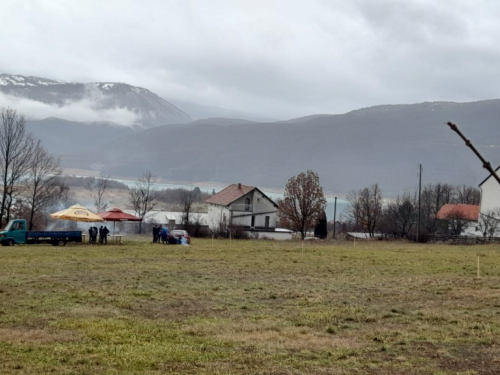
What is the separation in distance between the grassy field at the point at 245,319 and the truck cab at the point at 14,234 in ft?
47.7

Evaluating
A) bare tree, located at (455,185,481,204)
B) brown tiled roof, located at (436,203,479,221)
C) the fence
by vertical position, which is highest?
bare tree, located at (455,185,481,204)

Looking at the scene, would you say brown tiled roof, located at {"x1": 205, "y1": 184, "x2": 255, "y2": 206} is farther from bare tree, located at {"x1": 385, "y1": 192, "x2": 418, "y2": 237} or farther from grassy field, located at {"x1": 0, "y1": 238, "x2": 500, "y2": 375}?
grassy field, located at {"x1": 0, "y1": 238, "x2": 500, "y2": 375}

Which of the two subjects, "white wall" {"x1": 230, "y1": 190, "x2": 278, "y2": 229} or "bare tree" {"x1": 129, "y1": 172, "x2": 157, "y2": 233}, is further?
"bare tree" {"x1": 129, "y1": 172, "x2": 157, "y2": 233}

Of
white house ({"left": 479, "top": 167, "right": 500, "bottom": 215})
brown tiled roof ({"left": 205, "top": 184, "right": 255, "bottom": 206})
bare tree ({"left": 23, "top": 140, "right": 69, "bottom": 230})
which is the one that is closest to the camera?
bare tree ({"left": 23, "top": 140, "right": 69, "bottom": 230})

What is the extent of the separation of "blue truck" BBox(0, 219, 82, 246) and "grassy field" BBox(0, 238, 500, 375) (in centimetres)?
1460

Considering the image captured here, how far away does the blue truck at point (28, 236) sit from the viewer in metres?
42.1

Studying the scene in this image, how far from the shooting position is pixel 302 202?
76125 millimetres

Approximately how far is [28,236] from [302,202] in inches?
1570

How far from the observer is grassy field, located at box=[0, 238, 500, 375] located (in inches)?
408

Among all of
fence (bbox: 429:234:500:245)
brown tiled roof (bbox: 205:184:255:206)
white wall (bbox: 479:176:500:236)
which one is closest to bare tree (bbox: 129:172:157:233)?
brown tiled roof (bbox: 205:184:255:206)

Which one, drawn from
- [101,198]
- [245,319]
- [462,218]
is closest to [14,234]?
[245,319]

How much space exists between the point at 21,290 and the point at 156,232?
1179 inches

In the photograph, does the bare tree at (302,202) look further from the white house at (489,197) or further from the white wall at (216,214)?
the white house at (489,197)

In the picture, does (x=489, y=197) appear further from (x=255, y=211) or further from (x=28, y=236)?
(x=28, y=236)
